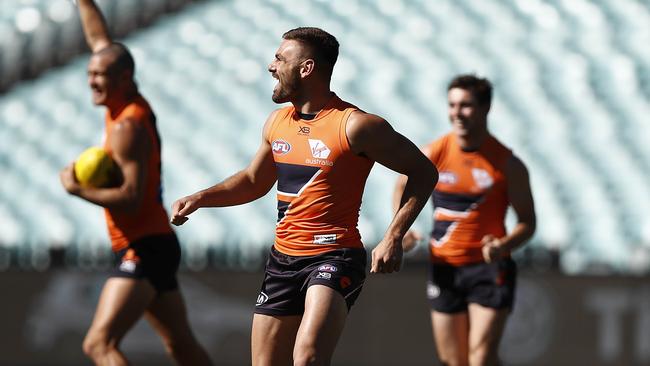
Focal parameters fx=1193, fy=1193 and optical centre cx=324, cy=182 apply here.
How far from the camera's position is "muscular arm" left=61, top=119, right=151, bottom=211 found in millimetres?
7176

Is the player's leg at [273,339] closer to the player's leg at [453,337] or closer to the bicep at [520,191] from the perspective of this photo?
the player's leg at [453,337]

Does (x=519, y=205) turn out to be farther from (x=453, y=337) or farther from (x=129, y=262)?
(x=129, y=262)

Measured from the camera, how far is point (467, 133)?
8.27 metres

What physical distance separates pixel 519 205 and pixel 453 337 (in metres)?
1.00

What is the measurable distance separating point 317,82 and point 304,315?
1.17m

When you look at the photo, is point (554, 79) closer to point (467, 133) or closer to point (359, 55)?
point (359, 55)

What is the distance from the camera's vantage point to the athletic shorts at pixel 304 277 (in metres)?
5.84

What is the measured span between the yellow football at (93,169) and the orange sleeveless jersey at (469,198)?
2.32 m

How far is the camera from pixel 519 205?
8.12 meters

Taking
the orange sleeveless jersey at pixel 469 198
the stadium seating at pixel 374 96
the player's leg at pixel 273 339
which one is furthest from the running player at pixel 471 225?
the stadium seating at pixel 374 96

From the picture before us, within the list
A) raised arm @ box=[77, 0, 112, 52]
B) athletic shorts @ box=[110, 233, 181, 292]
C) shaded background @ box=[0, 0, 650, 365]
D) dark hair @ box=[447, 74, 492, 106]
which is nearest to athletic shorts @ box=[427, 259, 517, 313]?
dark hair @ box=[447, 74, 492, 106]

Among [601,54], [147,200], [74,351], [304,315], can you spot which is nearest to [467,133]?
[147,200]

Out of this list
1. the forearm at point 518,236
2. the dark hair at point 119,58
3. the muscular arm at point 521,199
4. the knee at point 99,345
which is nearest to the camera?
the knee at point 99,345

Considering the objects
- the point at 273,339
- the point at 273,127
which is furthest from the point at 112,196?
the point at 273,339
